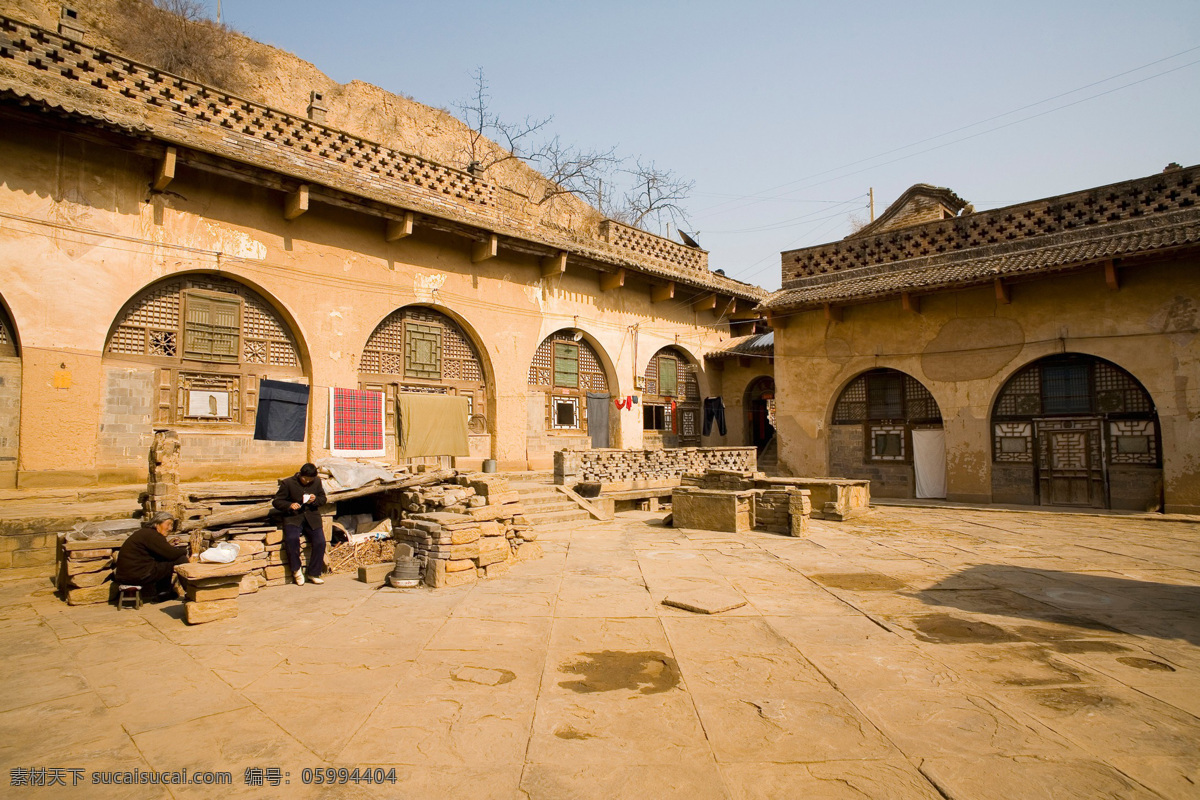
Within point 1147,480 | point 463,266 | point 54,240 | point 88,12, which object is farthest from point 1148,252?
point 88,12

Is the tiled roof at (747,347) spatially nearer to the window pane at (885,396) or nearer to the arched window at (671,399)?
the arched window at (671,399)

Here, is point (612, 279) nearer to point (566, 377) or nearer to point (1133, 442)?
point (566, 377)

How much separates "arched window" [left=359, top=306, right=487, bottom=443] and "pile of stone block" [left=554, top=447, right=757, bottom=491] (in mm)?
2832

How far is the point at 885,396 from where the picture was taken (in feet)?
56.7

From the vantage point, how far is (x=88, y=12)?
19219 millimetres

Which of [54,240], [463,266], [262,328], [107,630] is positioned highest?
[463,266]

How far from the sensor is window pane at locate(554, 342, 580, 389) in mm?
17453

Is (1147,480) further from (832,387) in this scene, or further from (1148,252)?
(832,387)

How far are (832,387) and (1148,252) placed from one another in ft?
23.8

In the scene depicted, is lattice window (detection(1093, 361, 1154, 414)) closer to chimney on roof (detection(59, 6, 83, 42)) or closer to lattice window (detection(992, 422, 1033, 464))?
lattice window (detection(992, 422, 1033, 464))

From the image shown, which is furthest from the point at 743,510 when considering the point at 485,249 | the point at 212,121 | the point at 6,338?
the point at 6,338

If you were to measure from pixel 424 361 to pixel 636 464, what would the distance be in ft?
17.4

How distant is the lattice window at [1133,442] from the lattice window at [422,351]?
14.9m

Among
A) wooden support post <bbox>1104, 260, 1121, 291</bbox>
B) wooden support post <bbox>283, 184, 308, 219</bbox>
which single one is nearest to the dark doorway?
wooden support post <bbox>1104, 260, 1121, 291</bbox>
